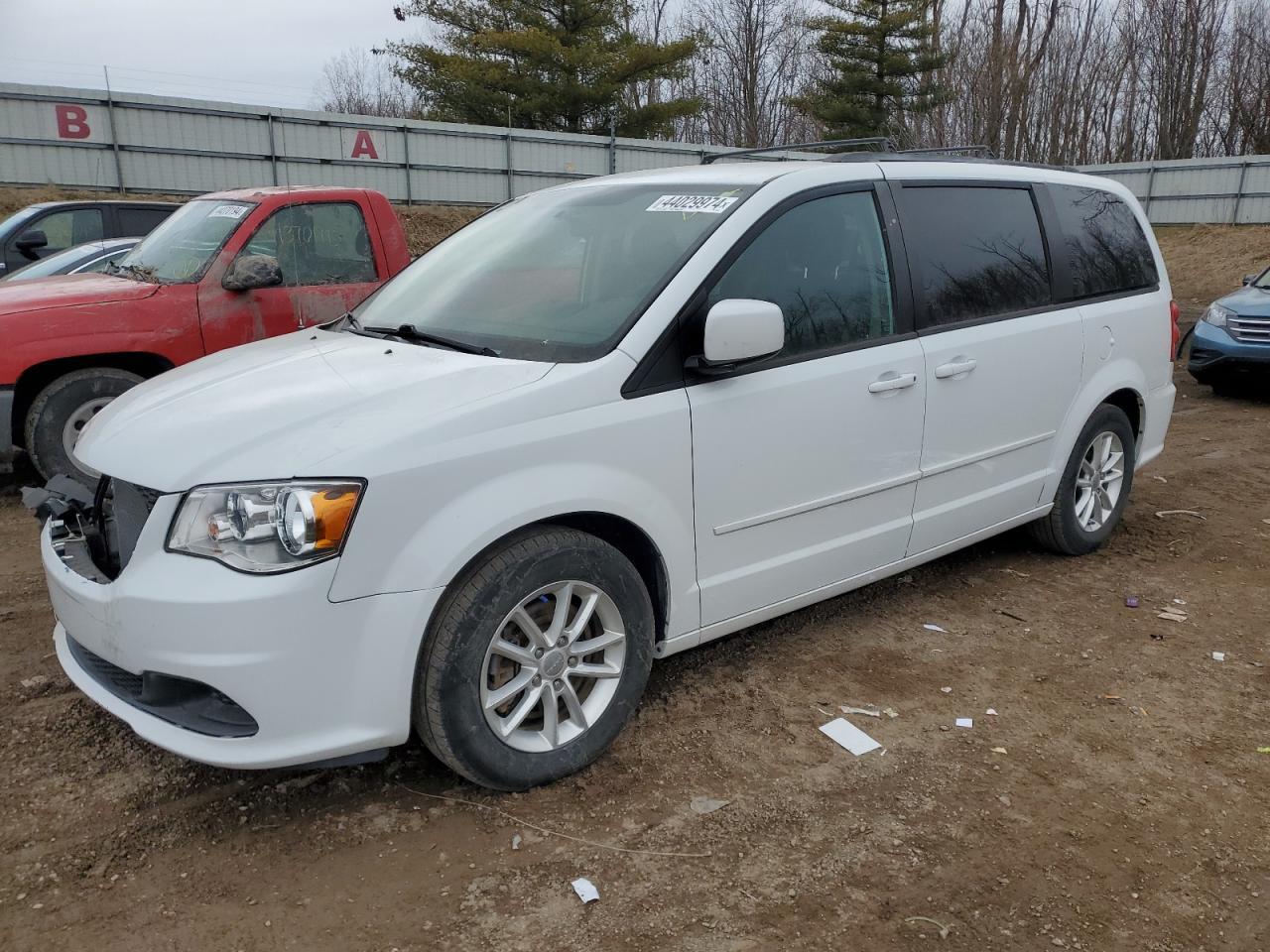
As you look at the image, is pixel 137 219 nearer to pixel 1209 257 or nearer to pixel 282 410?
pixel 282 410

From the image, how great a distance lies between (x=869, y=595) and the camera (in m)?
4.62

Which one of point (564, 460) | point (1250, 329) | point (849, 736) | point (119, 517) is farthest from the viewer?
point (1250, 329)

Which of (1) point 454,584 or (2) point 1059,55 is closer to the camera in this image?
(1) point 454,584

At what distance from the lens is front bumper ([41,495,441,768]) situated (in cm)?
247

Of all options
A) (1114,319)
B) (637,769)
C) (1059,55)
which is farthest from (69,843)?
(1059,55)

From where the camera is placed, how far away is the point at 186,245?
20.9 feet

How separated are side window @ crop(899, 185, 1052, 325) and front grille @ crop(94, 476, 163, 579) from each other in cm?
285

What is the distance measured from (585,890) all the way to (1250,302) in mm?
9912

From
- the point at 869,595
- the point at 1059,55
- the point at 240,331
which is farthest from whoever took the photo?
the point at 1059,55

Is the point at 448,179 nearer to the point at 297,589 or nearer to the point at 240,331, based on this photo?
the point at 240,331

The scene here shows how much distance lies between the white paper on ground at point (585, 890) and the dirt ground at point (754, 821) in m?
0.03

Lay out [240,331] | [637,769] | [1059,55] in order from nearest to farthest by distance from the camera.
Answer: [637,769] → [240,331] → [1059,55]

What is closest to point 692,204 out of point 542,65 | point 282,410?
point 282,410

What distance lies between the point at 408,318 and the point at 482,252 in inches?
17.5
